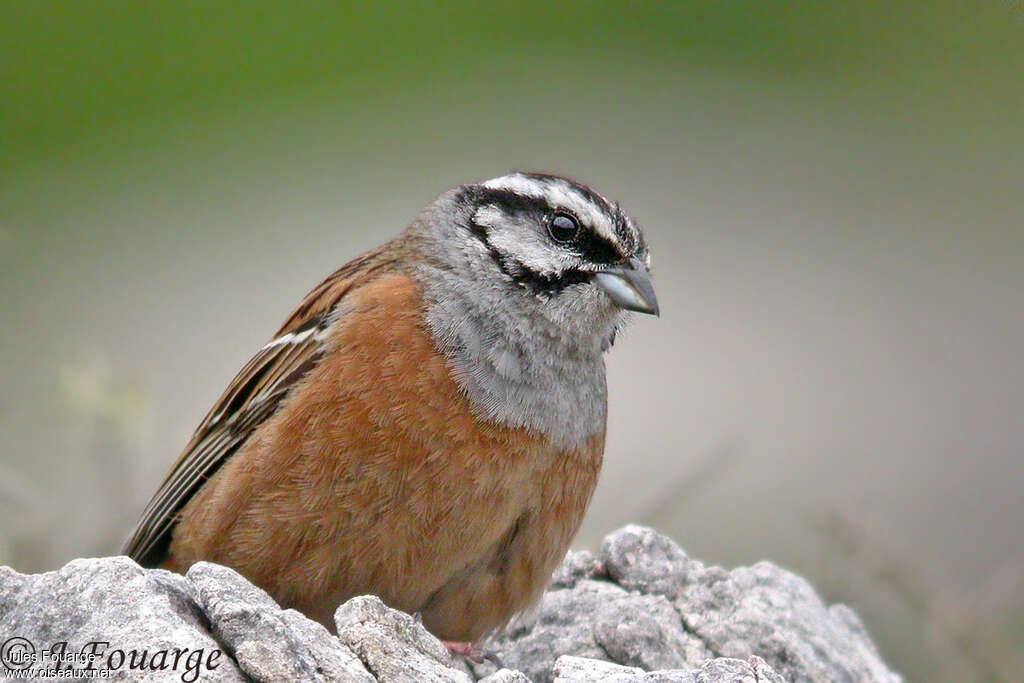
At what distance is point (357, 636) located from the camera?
420 centimetres

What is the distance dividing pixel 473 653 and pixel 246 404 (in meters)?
1.27

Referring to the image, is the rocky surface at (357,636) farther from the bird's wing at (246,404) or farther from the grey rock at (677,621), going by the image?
the bird's wing at (246,404)

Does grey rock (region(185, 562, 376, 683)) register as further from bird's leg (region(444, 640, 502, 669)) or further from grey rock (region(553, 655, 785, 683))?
bird's leg (region(444, 640, 502, 669))

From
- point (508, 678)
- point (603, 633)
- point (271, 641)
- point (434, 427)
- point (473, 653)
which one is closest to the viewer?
point (271, 641)

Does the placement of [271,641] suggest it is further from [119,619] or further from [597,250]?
[597,250]

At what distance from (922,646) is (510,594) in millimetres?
2220

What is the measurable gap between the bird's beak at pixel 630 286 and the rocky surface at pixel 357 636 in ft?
3.01

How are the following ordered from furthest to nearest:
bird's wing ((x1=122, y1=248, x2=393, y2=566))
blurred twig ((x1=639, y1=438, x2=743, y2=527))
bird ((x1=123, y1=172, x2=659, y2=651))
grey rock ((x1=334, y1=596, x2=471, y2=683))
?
blurred twig ((x1=639, y1=438, x2=743, y2=527)), bird's wing ((x1=122, y1=248, x2=393, y2=566)), bird ((x1=123, y1=172, x2=659, y2=651)), grey rock ((x1=334, y1=596, x2=471, y2=683))

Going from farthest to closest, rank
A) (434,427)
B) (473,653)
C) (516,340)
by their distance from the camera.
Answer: (516,340), (473,653), (434,427)

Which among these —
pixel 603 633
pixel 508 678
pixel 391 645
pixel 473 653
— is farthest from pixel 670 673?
pixel 473 653

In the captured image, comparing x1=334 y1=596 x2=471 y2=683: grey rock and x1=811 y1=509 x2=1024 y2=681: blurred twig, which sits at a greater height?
x1=811 y1=509 x2=1024 y2=681: blurred twig

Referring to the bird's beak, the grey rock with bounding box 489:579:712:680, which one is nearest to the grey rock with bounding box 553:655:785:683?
the grey rock with bounding box 489:579:712:680

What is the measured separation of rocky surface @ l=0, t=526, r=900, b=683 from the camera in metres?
3.85

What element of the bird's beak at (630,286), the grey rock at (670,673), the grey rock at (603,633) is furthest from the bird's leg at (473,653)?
the bird's beak at (630,286)
